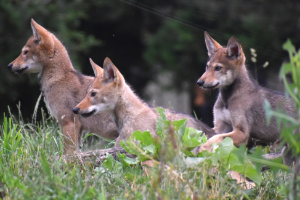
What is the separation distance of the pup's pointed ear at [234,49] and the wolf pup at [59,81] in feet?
5.80

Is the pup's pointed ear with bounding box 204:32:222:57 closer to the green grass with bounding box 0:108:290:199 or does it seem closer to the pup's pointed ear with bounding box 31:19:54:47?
the green grass with bounding box 0:108:290:199

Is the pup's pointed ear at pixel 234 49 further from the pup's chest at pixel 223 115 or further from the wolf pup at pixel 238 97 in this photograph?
the pup's chest at pixel 223 115

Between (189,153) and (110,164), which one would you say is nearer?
(189,153)

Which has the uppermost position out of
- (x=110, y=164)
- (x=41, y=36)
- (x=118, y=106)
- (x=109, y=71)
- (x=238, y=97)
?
(x=41, y=36)

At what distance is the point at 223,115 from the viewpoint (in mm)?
4805

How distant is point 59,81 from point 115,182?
253cm

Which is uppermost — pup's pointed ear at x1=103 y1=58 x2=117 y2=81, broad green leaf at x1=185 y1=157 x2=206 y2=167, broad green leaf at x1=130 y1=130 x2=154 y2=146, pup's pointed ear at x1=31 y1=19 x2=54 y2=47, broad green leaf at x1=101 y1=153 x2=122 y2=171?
pup's pointed ear at x1=31 y1=19 x2=54 y2=47

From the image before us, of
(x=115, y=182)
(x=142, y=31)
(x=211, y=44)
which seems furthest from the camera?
(x=142, y=31)

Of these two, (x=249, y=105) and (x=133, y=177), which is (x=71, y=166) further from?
(x=249, y=105)

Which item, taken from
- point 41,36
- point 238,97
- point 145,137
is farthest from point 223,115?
point 41,36

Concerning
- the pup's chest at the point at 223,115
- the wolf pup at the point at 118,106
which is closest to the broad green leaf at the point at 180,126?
the wolf pup at the point at 118,106

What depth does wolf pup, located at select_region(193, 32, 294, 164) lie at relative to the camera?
4.62 metres

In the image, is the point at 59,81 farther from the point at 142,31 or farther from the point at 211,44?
the point at 142,31

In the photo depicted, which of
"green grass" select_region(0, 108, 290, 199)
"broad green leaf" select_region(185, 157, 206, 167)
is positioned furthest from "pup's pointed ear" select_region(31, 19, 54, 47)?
"broad green leaf" select_region(185, 157, 206, 167)
